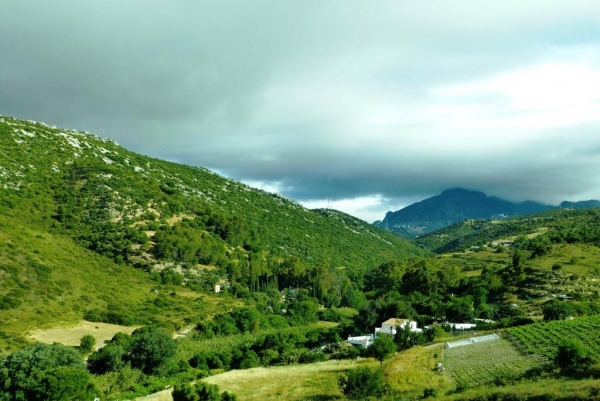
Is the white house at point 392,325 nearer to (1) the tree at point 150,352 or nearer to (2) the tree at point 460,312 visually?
(2) the tree at point 460,312

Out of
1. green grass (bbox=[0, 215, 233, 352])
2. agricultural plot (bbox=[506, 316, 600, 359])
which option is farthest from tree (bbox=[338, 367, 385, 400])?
green grass (bbox=[0, 215, 233, 352])

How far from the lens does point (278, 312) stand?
9194 centimetres

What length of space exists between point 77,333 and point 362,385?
1516 inches

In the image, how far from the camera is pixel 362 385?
3556 cm

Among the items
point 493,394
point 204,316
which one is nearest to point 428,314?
point 204,316

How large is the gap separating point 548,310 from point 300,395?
44.1m

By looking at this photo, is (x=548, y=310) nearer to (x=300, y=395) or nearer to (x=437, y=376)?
(x=437, y=376)

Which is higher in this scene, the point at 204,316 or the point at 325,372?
the point at 204,316

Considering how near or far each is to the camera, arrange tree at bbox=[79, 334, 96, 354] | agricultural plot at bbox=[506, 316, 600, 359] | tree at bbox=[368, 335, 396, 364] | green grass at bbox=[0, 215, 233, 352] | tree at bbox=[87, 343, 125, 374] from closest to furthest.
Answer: agricultural plot at bbox=[506, 316, 600, 359] → tree at bbox=[87, 343, 125, 374] → tree at bbox=[368, 335, 396, 364] → tree at bbox=[79, 334, 96, 354] → green grass at bbox=[0, 215, 233, 352]

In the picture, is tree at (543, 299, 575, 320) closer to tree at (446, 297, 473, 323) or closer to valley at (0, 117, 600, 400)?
valley at (0, 117, 600, 400)

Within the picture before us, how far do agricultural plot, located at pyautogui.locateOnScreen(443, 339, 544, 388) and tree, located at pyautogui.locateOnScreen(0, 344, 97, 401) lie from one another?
31.1m

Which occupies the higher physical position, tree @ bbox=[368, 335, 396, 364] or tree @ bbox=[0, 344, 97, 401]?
tree @ bbox=[0, 344, 97, 401]

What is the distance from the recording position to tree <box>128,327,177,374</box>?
1912 inches

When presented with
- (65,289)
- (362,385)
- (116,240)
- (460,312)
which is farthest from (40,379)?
(460,312)
